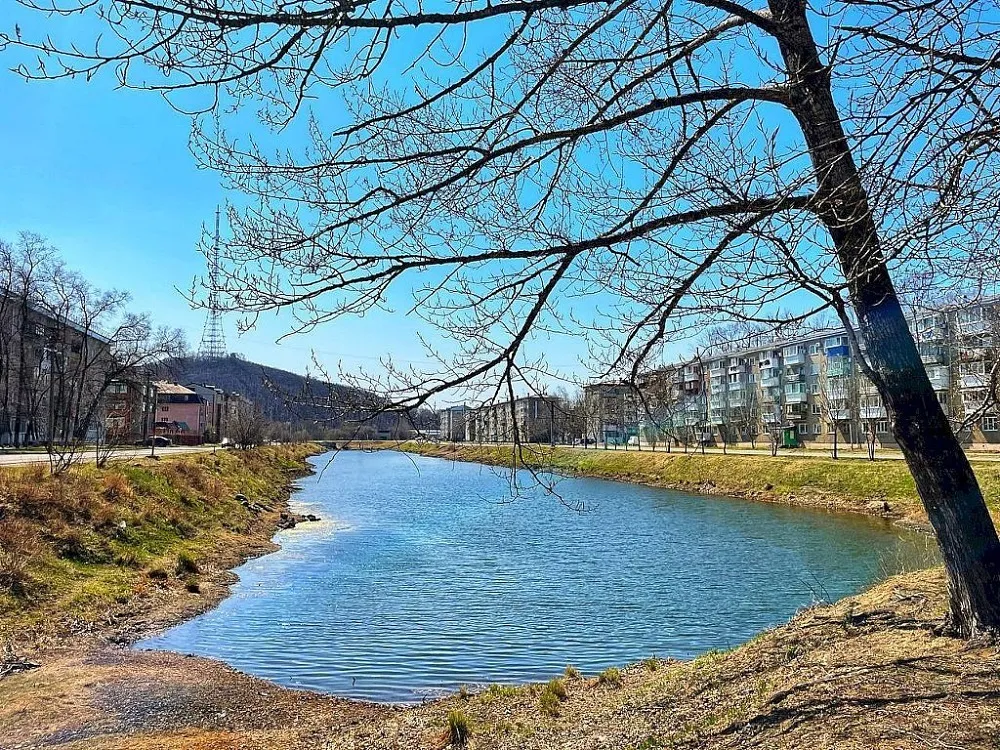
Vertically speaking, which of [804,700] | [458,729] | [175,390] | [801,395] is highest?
[175,390]

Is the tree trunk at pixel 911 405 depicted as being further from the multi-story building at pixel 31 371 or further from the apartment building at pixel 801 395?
the multi-story building at pixel 31 371

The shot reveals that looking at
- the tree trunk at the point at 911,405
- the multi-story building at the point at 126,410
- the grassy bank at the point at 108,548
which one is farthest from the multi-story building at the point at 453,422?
the multi-story building at the point at 126,410

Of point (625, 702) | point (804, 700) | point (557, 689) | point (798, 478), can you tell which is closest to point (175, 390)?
point (798, 478)

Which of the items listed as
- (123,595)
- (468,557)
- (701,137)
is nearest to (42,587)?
(123,595)

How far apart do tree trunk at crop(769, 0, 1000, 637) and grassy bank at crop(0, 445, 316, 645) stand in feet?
40.6

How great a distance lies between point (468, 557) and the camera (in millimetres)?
21516

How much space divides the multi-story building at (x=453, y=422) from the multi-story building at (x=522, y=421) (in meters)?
0.05

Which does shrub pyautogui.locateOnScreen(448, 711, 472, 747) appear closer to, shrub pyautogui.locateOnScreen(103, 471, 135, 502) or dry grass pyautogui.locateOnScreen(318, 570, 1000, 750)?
dry grass pyautogui.locateOnScreen(318, 570, 1000, 750)

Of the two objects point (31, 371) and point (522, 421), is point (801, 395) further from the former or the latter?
point (522, 421)

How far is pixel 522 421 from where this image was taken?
5.96m

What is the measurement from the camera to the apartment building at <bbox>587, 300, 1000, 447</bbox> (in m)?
6.87

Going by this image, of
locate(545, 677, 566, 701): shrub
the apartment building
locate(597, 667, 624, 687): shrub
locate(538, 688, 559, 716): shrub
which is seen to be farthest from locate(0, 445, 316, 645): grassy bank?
the apartment building

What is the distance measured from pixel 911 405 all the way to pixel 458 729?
5.15 meters

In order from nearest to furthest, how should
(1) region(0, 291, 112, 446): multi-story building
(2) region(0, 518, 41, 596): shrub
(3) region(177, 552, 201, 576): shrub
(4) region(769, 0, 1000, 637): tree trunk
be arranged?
(4) region(769, 0, 1000, 637): tree trunk, (2) region(0, 518, 41, 596): shrub, (3) region(177, 552, 201, 576): shrub, (1) region(0, 291, 112, 446): multi-story building
